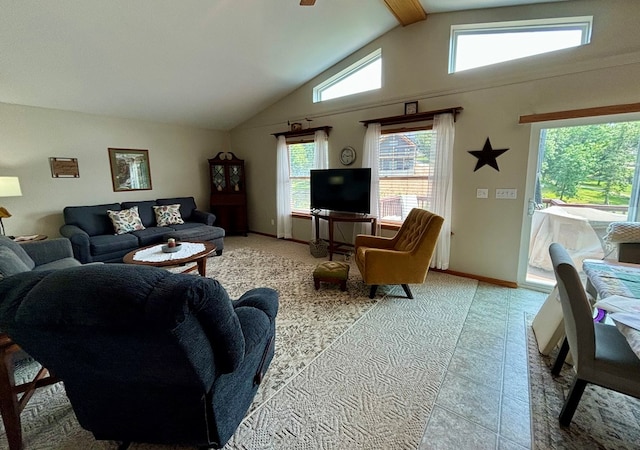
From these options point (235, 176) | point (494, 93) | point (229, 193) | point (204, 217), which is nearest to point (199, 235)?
point (204, 217)

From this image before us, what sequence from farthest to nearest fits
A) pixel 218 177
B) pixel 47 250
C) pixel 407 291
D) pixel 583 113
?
Answer: pixel 218 177 < pixel 407 291 < pixel 47 250 < pixel 583 113

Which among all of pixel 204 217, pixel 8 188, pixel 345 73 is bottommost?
pixel 204 217

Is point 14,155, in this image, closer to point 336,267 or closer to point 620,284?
point 336,267

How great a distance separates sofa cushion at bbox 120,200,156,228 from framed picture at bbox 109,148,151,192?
0.39m

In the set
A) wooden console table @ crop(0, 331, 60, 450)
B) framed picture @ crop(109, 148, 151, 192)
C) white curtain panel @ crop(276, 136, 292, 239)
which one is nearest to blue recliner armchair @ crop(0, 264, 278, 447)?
wooden console table @ crop(0, 331, 60, 450)

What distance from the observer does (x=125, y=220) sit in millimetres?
4395

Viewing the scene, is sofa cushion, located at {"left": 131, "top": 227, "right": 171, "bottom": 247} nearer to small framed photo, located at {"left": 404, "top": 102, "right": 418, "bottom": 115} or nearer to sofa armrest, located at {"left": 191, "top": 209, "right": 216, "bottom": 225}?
sofa armrest, located at {"left": 191, "top": 209, "right": 216, "bottom": 225}

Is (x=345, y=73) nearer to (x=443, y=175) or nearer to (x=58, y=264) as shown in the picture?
(x=443, y=175)

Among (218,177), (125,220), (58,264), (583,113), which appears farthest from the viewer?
(218,177)

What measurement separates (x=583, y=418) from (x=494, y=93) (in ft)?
10.1

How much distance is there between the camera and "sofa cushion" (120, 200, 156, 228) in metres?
4.69

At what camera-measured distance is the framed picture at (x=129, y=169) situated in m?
4.75

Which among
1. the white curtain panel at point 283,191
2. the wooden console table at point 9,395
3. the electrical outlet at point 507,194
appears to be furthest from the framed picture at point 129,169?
the electrical outlet at point 507,194

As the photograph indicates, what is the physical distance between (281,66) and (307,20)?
0.98 m
